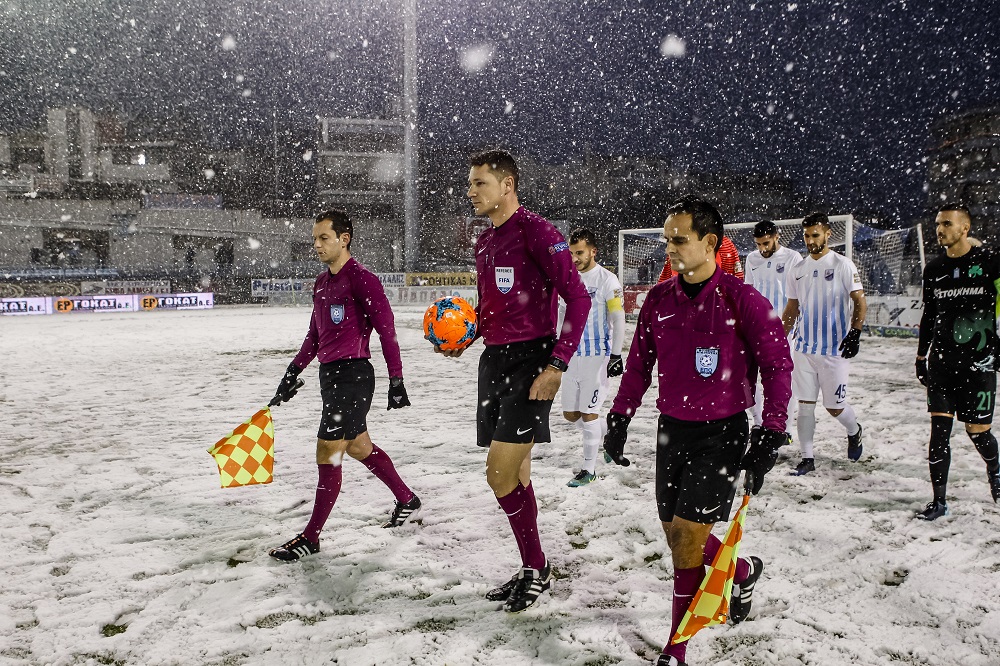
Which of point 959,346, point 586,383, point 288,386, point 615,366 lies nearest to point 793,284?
point 959,346

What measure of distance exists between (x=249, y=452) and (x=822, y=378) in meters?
A: 4.64

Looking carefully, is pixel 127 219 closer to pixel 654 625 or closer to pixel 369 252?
pixel 369 252

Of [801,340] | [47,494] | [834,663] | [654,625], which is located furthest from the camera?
[801,340]

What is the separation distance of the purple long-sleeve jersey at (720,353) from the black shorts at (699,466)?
0.18 feet

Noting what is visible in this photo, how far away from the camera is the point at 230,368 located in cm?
1151

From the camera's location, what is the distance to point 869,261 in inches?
769

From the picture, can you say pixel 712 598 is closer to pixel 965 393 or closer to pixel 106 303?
pixel 965 393

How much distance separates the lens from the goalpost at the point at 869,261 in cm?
1644

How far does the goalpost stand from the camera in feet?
53.9

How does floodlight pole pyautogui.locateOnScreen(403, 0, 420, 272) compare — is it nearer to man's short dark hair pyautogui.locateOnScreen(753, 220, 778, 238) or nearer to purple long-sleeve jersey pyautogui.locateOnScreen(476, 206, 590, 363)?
man's short dark hair pyautogui.locateOnScreen(753, 220, 778, 238)

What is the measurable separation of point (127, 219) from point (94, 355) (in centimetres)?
2901

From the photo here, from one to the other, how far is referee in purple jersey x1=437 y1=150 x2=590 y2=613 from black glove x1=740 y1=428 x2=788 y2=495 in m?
0.93

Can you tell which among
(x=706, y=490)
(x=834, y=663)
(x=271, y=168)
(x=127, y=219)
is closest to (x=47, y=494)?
(x=706, y=490)

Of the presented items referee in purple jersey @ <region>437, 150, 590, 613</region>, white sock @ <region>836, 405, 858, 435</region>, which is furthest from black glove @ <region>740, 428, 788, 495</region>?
white sock @ <region>836, 405, 858, 435</region>
